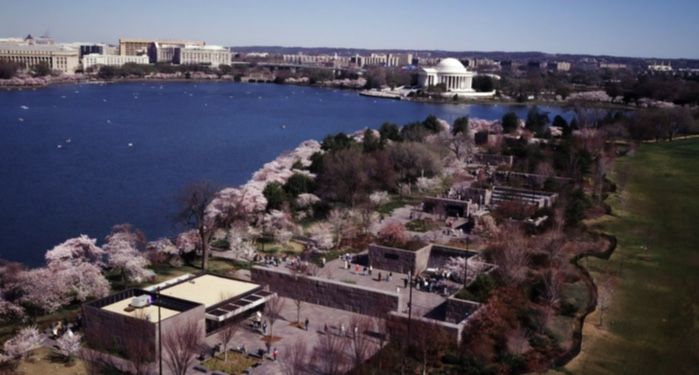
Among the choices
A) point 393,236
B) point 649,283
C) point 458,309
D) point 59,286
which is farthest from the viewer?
point 393,236

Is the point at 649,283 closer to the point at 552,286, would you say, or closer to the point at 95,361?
the point at 552,286

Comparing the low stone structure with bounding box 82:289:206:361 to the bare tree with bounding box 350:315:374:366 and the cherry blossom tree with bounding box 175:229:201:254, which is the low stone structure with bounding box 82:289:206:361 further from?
the cherry blossom tree with bounding box 175:229:201:254

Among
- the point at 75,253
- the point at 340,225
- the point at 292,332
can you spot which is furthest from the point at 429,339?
the point at 75,253

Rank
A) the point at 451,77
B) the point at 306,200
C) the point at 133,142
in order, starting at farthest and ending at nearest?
the point at 451,77 → the point at 133,142 → the point at 306,200

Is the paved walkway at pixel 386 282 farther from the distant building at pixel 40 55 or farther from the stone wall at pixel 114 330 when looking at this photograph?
the distant building at pixel 40 55

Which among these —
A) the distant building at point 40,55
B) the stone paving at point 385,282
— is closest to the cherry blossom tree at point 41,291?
the stone paving at point 385,282

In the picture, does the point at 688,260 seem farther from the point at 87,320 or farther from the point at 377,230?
the point at 87,320

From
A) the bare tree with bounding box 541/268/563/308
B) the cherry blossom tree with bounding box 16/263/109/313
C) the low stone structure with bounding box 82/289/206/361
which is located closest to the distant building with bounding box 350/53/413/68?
the bare tree with bounding box 541/268/563/308
